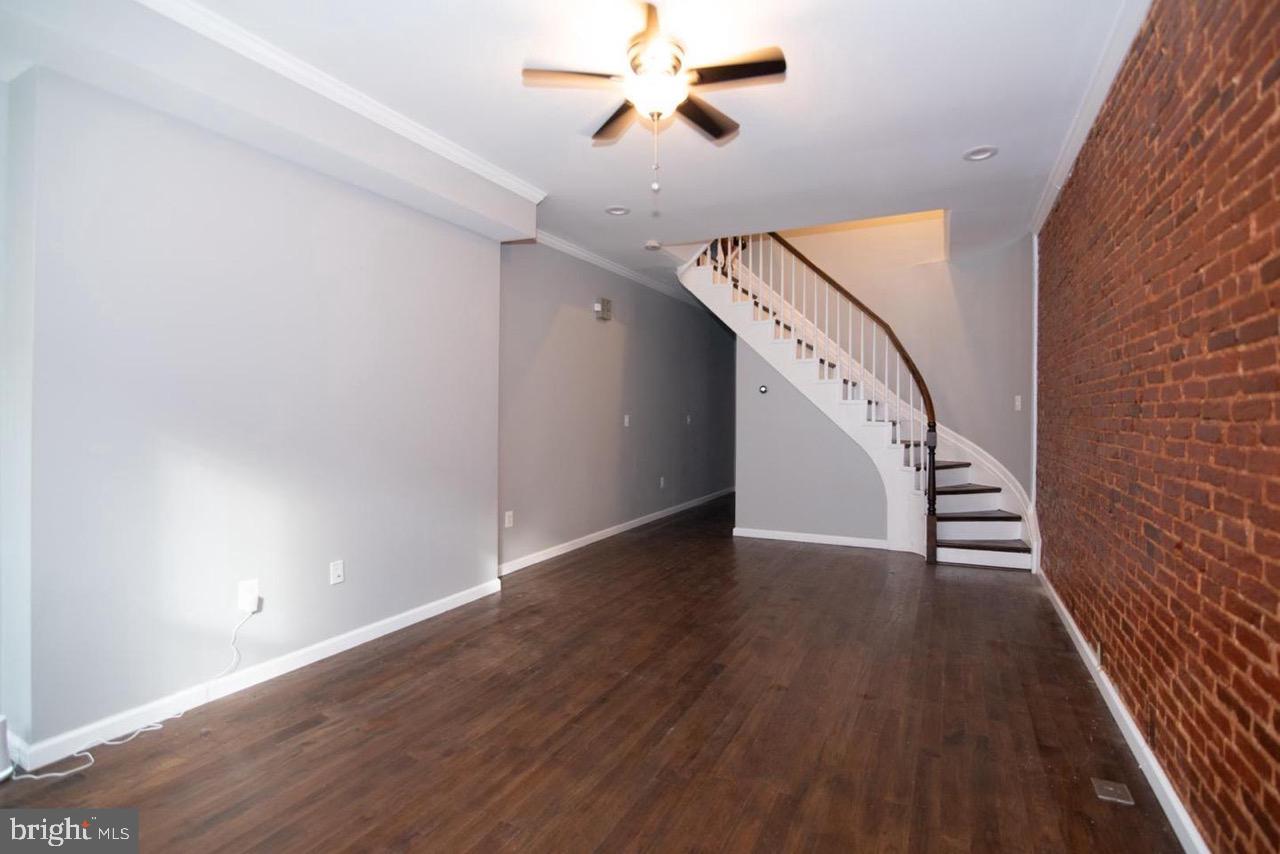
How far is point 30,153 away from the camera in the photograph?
7.39 ft

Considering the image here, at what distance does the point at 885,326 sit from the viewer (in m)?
5.73

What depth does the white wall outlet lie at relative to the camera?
114 inches

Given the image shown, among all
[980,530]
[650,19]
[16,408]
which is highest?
[650,19]

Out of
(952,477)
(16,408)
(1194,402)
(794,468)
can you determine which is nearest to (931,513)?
(952,477)

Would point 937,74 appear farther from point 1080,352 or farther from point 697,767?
point 697,767

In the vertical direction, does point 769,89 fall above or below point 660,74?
above

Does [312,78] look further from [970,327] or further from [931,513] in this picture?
[970,327]

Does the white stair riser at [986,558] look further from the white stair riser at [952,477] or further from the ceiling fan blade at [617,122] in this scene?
the ceiling fan blade at [617,122]

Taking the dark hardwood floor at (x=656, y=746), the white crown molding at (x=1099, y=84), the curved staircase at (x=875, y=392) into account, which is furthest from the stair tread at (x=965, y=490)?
the white crown molding at (x=1099, y=84)

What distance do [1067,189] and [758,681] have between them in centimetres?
324

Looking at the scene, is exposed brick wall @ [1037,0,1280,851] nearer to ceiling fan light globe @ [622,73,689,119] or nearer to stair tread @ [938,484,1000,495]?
ceiling fan light globe @ [622,73,689,119]

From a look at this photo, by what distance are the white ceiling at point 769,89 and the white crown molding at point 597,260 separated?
0.92 meters

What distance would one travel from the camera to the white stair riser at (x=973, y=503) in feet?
18.5

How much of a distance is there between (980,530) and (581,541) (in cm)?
342
